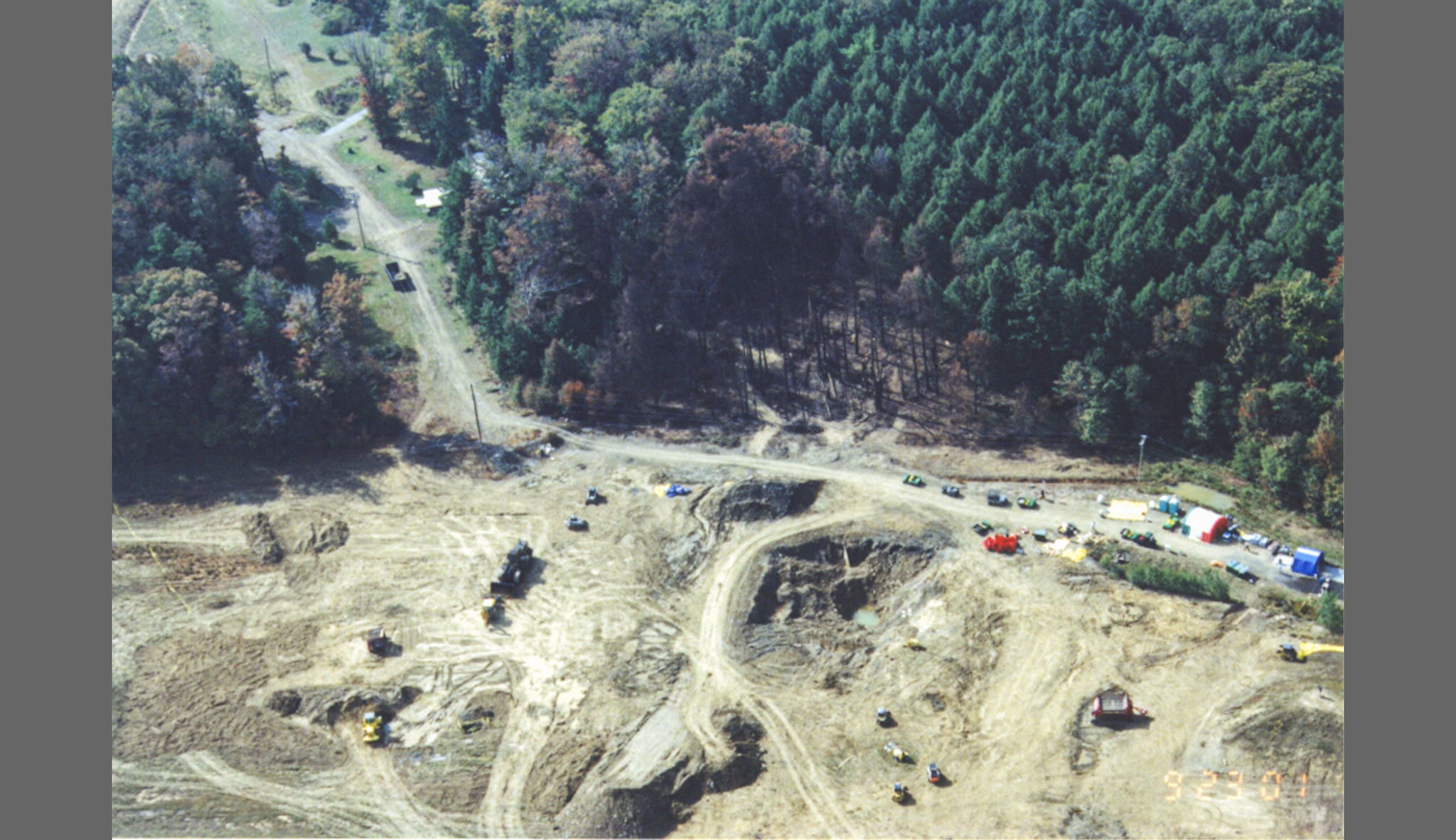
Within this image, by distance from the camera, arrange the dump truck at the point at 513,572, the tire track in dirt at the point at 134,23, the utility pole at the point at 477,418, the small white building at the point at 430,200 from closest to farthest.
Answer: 1. the dump truck at the point at 513,572
2. the utility pole at the point at 477,418
3. the small white building at the point at 430,200
4. the tire track in dirt at the point at 134,23

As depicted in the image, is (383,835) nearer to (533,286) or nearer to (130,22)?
(533,286)

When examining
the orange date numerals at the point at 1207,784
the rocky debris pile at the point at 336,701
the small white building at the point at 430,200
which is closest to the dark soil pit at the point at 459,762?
the rocky debris pile at the point at 336,701

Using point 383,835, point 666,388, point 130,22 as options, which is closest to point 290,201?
point 666,388

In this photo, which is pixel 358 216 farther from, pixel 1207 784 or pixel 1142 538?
pixel 1207 784

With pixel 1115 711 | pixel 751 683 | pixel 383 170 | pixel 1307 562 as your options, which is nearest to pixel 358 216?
pixel 383 170

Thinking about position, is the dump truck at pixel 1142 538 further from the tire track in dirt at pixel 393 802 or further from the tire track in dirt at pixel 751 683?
the tire track in dirt at pixel 393 802
